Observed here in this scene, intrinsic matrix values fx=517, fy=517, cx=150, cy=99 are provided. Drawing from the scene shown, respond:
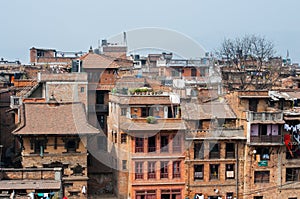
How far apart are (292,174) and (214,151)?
709 centimetres

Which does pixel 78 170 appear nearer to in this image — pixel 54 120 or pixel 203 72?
pixel 54 120

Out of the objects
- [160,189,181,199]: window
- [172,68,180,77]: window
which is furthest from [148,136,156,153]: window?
[172,68,180,77]: window

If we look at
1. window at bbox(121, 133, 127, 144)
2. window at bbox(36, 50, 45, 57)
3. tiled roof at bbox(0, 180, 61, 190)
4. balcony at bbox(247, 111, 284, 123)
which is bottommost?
tiled roof at bbox(0, 180, 61, 190)

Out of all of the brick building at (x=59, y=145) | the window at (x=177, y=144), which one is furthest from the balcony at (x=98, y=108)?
the window at (x=177, y=144)


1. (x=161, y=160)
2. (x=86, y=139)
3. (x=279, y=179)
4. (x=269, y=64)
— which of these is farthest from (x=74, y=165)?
(x=269, y=64)

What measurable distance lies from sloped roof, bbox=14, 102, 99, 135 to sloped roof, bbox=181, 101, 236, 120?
26.8ft

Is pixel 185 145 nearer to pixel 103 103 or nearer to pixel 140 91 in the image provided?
pixel 140 91

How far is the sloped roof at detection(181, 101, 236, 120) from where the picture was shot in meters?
44.6

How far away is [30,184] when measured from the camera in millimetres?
34406

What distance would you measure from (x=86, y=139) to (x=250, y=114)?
1385cm

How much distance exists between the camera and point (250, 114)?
141 feet

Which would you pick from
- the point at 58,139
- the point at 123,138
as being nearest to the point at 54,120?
the point at 58,139

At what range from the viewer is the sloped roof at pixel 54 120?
139 ft

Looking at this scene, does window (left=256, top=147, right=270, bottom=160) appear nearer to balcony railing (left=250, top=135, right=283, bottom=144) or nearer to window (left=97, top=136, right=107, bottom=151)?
balcony railing (left=250, top=135, right=283, bottom=144)
